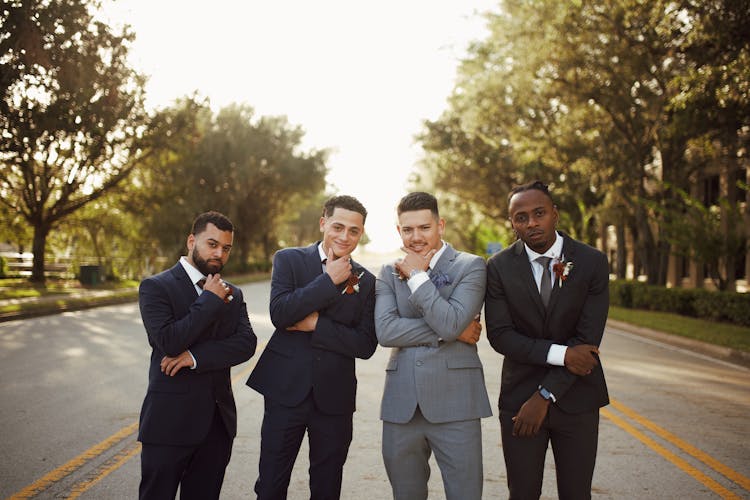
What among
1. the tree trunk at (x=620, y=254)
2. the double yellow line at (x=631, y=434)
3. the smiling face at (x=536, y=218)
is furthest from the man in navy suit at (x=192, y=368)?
the tree trunk at (x=620, y=254)

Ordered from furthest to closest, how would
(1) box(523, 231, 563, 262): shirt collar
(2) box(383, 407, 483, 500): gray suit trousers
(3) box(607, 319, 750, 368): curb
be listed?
(3) box(607, 319, 750, 368): curb
(1) box(523, 231, 563, 262): shirt collar
(2) box(383, 407, 483, 500): gray suit trousers

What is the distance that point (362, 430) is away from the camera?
7.15 meters

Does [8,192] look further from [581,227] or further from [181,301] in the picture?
[181,301]

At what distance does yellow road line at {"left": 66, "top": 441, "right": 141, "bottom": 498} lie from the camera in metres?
5.07

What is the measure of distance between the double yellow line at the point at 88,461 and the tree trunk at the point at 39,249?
29.0m

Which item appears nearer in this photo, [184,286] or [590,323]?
[590,323]

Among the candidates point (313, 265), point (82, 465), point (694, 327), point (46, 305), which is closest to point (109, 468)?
point (82, 465)

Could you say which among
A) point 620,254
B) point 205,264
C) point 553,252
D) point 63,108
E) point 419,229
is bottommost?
point 205,264

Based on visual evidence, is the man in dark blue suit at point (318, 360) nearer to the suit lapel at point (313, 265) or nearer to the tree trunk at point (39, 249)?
the suit lapel at point (313, 265)

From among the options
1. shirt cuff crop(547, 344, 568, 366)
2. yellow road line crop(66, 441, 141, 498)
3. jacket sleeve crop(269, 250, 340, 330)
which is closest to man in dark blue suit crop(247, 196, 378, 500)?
jacket sleeve crop(269, 250, 340, 330)

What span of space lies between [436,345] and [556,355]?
64 centimetres

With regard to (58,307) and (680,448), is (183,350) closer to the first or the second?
(680,448)

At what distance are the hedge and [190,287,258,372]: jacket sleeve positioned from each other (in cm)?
1652

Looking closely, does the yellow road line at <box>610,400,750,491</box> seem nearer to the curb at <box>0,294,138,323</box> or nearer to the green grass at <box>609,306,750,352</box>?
the green grass at <box>609,306,750,352</box>
